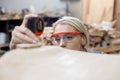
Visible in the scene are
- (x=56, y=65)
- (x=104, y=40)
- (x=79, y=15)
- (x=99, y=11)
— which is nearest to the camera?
(x=56, y=65)

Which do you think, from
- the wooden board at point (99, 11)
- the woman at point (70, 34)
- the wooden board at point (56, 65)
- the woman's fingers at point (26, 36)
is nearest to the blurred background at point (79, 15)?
the wooden board at point (99, 11)

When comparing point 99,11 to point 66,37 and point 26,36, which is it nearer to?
point 66,37

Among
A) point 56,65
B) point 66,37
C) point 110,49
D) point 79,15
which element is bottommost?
point 110,49

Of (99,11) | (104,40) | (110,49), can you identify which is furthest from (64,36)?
(99,11)

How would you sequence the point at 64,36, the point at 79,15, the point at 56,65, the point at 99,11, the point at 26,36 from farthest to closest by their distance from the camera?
1. the point at 79,15
2. the point at 99,11
3. the point at 64,36
4. the point at 26,36
5. the point at 56,65

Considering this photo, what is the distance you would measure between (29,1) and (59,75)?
17.7 ft

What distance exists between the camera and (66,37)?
1.66 meters

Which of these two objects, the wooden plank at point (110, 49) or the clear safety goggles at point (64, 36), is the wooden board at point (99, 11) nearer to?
the wooden plank at point (110, 49)

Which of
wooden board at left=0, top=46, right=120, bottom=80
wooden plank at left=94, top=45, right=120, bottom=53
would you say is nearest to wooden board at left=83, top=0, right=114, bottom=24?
wooden plank at left=94, top=45, right=120, bottom=53

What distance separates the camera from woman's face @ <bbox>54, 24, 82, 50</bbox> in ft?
5.31

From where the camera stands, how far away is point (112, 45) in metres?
3.23

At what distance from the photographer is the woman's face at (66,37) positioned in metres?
1.62

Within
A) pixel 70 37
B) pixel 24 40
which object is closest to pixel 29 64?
pixel 24 40

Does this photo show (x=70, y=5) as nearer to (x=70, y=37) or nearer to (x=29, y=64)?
(x=70, y=37)
